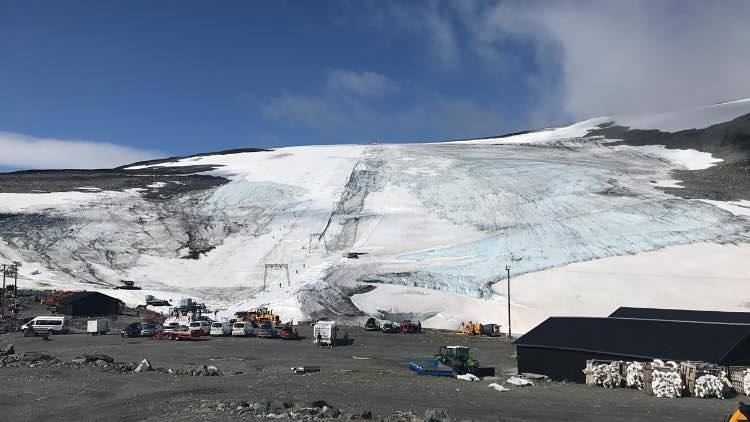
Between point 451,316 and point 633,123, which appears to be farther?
point 633,123

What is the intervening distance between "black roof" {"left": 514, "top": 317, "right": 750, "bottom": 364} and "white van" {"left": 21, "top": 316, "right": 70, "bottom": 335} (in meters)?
28.1

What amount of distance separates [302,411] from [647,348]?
15087 millimetres

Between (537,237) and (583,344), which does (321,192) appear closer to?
(537,237)

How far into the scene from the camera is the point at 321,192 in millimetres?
86250

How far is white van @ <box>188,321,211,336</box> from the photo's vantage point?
141ft

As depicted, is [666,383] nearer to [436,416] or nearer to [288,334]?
[436,416]

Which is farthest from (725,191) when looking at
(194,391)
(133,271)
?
(194,391)

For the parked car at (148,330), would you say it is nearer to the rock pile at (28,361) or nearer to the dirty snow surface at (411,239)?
the dirty snow surface at (411,239)

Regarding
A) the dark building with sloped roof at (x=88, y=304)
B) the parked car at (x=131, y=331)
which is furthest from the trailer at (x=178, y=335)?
the dark building with sloped roof at (x=88, y=304)

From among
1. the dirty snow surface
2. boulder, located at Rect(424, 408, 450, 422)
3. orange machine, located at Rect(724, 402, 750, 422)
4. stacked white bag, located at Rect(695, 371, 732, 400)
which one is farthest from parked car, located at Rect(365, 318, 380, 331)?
orange machine, located at Rect(724, 402, 750, 422)

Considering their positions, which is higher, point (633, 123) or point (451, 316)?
point (633, 123)

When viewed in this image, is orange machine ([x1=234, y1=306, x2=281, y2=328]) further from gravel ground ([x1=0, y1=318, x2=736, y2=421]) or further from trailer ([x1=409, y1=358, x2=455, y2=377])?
trailer ([x1=409, y1=358, x2=455, y2=377])

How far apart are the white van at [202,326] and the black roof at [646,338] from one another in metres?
22.1

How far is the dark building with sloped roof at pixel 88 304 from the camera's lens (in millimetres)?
51344
